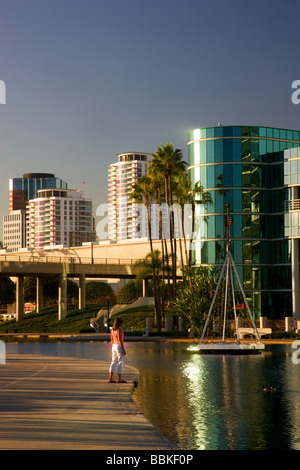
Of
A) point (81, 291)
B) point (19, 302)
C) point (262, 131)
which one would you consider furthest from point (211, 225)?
point (19, 302)

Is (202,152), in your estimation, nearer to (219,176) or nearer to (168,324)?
(219,176)

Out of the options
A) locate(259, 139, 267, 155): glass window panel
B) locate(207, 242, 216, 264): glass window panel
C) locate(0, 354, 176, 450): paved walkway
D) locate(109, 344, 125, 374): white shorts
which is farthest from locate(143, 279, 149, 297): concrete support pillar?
locate(109, 344, 125, 374): white shorts

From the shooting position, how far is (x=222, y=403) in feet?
62.5

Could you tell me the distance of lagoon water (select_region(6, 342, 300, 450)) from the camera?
14.0 meters

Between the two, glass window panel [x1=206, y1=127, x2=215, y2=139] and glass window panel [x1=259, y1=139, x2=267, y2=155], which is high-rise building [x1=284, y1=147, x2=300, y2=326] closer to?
glass window panel [x1=259, y1=139, x2=267, y2=155]

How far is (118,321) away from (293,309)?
186 ft

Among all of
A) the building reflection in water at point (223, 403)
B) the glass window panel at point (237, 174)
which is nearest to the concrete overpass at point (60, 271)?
the glass window panel at point (237, 174)

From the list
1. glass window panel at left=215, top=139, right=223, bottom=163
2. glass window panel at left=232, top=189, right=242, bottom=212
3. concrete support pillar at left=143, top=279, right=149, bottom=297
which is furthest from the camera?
concrete support pillar at left=143, top=279, right=149, bottom=297

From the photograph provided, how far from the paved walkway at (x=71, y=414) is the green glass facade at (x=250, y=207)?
5656 centimetres

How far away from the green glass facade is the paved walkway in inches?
2227

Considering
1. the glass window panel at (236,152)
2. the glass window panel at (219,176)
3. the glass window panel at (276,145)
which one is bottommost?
the glass window panel at (219,176)

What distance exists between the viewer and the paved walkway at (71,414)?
12250 mm

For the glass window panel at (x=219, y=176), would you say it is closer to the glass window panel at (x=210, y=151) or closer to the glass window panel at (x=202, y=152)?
the glass window panel at (x=210, y=151)

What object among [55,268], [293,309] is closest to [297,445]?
[293,309]
